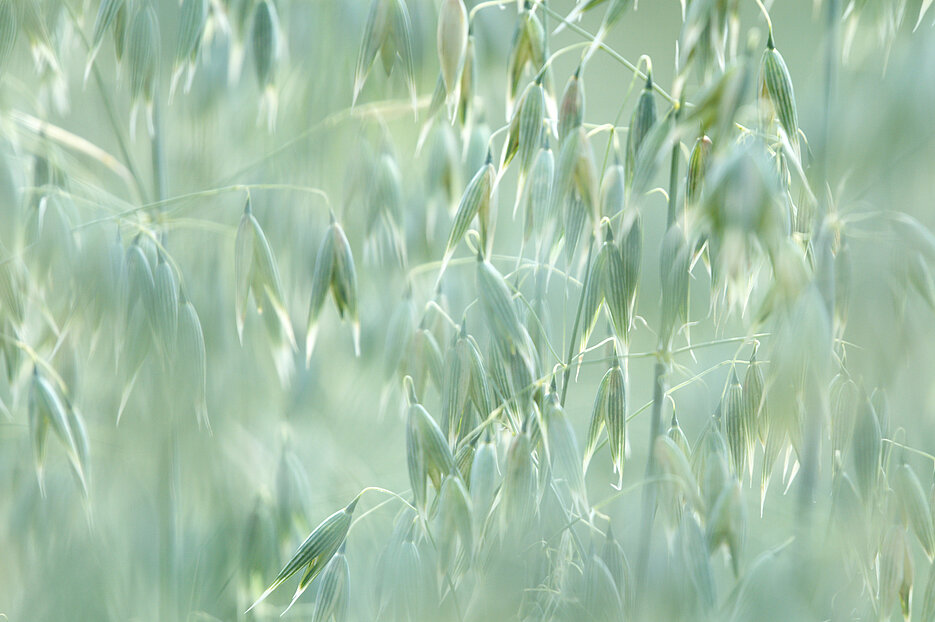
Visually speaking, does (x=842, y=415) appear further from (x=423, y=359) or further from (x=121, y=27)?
(x=121, y=27)

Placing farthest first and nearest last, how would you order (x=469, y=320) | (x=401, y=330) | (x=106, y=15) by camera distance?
(x=469, y=320) → (x=401, y=330) → (x=106, y=15)

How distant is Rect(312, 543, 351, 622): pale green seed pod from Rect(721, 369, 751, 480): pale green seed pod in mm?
292

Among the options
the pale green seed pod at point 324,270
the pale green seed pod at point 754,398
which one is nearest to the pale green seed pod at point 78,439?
the pale green seed pod at point 324,270

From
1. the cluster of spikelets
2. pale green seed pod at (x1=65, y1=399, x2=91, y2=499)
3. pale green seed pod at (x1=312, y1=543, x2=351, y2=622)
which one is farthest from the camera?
pale green seed pod at (x1=65, y1=399, x2=91, y2=499)

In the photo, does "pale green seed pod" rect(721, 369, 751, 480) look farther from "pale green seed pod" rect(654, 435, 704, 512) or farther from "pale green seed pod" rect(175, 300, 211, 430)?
"pale green seed pod" rect(175, 300, 211, 430)

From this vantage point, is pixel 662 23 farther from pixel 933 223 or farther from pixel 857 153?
pixel 857 153

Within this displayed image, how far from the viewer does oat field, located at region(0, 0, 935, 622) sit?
510 mm

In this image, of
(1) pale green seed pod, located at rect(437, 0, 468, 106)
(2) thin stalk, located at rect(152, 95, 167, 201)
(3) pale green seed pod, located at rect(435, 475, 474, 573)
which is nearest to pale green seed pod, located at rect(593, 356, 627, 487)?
(3) pale green seed pod, located at rect(435, 475, 474, 573)

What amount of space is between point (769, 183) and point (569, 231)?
0.15 metres

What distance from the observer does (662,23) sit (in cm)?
164

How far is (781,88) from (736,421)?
9.3 inches

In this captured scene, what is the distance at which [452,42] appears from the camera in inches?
21.8

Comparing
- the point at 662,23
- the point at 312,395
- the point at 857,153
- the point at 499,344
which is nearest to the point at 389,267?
the point at 312,395

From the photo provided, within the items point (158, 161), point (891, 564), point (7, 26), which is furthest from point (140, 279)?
point (891, 564)
